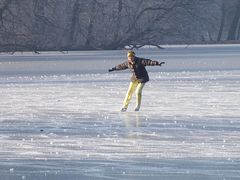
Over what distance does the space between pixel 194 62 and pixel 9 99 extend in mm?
18884

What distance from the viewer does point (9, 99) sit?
18234mm

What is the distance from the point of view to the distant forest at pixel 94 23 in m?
41.0

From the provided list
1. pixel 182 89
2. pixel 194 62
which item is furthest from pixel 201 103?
pixel 194 62

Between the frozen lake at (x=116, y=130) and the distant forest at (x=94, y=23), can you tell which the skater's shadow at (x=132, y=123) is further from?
the distant forest at (x=94, y=23)

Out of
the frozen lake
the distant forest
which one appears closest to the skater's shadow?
the frozen lake

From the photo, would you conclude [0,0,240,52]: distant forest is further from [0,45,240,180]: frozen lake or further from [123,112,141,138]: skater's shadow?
[123,112,141,138]: skater's shadow

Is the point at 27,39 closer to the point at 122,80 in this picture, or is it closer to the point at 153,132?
the point at 122,80

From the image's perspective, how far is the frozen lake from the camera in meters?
9.19

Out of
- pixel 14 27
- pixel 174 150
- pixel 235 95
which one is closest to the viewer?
pixel 174 150

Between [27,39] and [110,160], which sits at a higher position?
[27,39]

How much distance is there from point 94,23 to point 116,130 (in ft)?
106

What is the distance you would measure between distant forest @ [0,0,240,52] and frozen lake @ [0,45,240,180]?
15.7 m

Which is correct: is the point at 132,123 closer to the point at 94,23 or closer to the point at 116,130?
the point at 116,130

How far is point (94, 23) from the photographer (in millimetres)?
44781
